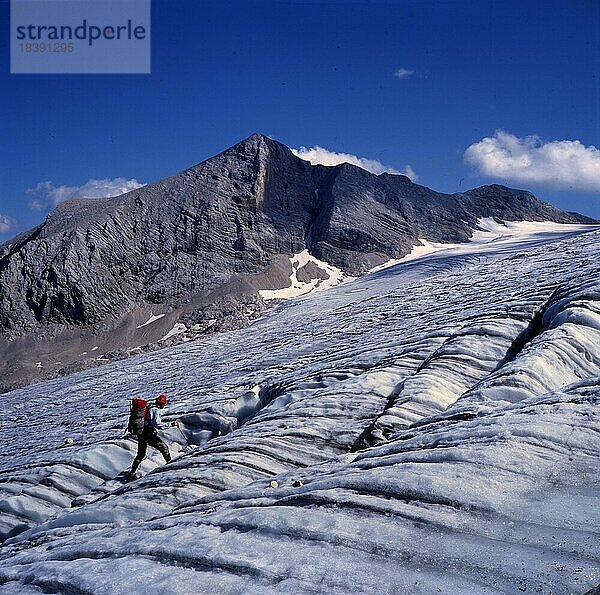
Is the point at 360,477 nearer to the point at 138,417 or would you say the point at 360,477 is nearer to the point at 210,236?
the point at 138,417

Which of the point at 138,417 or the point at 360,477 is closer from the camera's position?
the point at 360,477

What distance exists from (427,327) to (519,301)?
325 centimetres

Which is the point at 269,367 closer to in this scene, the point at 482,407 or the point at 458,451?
the point at 482,407

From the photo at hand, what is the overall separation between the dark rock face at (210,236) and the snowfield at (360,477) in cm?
4149

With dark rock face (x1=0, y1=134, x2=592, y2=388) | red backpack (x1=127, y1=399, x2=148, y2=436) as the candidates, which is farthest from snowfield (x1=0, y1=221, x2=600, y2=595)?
dark rock face (x1=0, y1=134, x2=592, y2=388)

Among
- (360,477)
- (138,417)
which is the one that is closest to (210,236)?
(138,417)

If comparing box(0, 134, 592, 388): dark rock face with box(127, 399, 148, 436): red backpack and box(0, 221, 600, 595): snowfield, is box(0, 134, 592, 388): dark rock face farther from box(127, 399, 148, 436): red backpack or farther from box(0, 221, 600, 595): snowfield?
box(127, 399, 148, 436): red backpack

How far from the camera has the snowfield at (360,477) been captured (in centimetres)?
609

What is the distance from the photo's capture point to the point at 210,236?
76438mm

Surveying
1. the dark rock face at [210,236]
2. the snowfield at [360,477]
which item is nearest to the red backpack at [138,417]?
the snowfield at [360,477]

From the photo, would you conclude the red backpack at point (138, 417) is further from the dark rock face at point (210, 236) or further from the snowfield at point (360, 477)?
the dark rock face at point (210, 236)

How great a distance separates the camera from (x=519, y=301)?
19.7m

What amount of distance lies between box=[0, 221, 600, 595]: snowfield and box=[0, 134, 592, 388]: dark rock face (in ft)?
136

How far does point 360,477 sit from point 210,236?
231 ft
